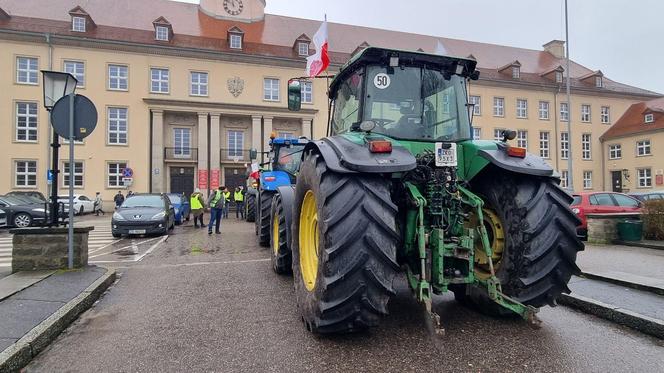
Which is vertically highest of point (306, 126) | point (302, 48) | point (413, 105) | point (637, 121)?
point (302, 48)

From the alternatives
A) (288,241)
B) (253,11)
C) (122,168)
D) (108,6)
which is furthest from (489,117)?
(288,241)

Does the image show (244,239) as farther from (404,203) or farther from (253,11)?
(253,11)

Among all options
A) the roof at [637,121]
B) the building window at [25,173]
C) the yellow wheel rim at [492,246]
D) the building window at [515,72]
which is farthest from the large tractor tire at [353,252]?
the roof at [637,121]

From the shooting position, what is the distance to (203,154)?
3144cm

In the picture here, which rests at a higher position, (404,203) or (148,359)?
(404,203)

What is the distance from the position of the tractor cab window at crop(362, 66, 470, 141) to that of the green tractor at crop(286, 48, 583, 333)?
0.01 meters

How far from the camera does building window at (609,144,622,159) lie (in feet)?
134

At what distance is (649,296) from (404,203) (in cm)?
366

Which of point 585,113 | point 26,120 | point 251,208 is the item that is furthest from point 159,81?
point 585,113

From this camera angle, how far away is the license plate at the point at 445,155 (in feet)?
11.7

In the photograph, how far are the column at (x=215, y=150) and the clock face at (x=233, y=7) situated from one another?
1034cm

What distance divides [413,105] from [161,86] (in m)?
30.5

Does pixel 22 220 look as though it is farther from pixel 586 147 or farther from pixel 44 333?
pixel 586 147

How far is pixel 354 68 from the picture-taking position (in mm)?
4316
